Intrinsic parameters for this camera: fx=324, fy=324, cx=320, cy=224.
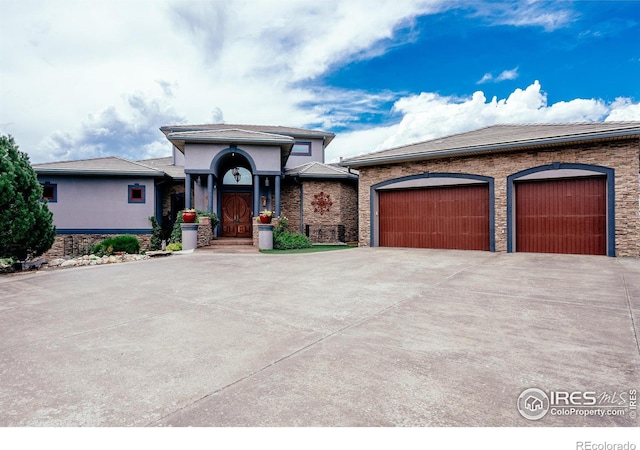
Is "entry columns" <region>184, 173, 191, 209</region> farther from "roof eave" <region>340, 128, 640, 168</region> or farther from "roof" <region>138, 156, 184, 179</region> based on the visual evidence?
"roof eave" <region>340, 128, 640, 168</region>

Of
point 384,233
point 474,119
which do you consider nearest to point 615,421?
point 384,233

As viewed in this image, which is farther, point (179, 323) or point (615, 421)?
point (179, 323)

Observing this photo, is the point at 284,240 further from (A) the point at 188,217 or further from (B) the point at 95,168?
(B) the point at 95,168

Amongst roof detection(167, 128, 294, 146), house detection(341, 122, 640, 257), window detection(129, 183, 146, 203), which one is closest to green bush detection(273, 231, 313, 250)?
house detection(341, 122, 640, 257)

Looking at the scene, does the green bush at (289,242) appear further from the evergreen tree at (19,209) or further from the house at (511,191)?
the evergreen tree at (19,209)

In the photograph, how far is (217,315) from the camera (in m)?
4.25

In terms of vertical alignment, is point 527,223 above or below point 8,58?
below

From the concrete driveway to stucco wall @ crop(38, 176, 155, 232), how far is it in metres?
9.86

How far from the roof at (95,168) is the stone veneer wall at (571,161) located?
11.1 metres

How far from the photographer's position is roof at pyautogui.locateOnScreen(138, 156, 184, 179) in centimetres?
Result: 1697

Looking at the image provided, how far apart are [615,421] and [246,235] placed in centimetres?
1624

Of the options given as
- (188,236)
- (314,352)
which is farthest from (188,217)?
(314,352)

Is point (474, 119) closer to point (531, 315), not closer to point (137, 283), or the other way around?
point (531, 315)
